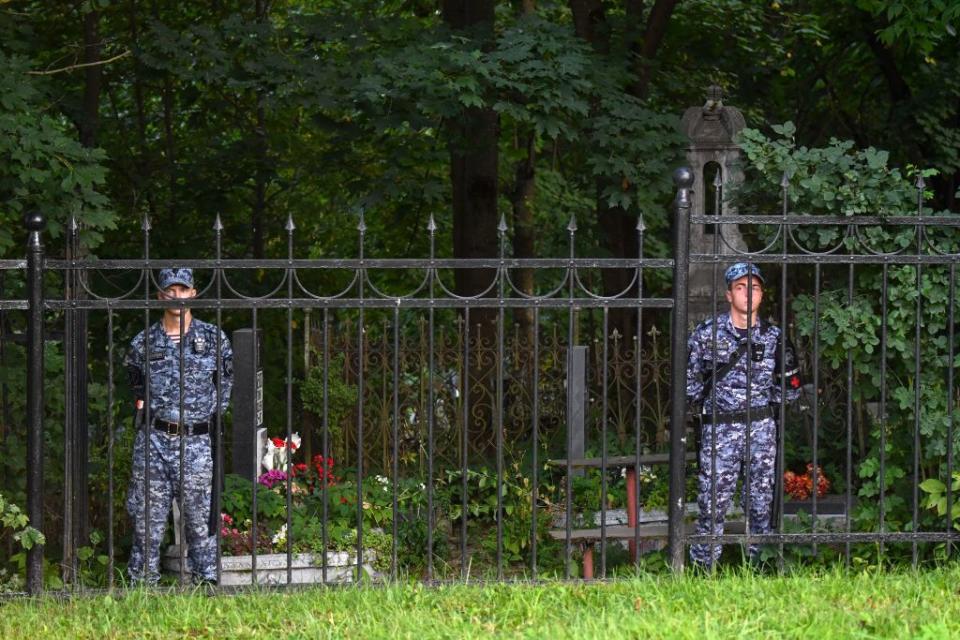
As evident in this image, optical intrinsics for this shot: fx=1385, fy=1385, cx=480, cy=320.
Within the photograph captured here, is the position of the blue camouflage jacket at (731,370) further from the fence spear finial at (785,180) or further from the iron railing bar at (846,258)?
the fence spear finial at (785,180)

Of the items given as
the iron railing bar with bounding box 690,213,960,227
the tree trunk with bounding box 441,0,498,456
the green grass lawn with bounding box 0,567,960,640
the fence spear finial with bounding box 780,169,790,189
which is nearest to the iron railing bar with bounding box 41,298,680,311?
the iron railing bar with bounding box 690,213,960,227

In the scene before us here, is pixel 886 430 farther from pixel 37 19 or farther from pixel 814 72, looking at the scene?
pixel 814 72

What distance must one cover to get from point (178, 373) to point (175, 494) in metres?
0.73

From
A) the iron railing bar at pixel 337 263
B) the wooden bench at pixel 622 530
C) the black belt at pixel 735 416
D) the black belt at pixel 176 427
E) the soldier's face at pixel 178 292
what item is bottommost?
the wooden bench at pixel 622 530

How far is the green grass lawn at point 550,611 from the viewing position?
19.1 feet

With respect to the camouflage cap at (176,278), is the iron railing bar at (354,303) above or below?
below

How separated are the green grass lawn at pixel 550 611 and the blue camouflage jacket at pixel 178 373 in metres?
1.31

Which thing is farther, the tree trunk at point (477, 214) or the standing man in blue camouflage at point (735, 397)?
the tree trunk at point (477, 214)

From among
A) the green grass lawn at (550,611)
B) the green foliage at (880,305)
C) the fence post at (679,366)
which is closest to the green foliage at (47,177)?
the green grass lawn at (550,611)

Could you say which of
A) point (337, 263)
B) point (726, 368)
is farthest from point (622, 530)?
point (337, 263)

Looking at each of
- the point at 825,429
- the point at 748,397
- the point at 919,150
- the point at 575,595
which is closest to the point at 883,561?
the point at 748,397

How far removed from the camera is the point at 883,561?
744 cm

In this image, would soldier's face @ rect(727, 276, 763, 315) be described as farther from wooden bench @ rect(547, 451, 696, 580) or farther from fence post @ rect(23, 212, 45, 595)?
fence post @ rect(23, 212, 45, 595)

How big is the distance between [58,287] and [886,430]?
19.5ft
